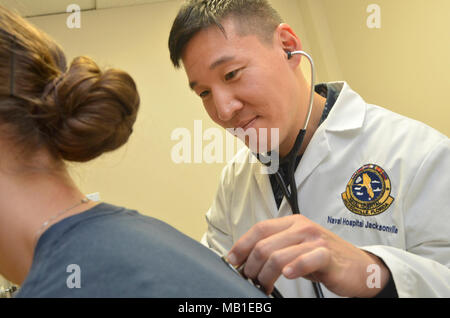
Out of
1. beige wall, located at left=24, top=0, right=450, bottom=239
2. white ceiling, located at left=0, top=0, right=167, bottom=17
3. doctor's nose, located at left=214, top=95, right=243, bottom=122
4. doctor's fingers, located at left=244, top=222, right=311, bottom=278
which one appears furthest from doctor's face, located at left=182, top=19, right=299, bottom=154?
white ceiling, located at left=0, top=0, right=167, bottom=17

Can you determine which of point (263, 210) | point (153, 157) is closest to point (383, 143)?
point (263, 210)

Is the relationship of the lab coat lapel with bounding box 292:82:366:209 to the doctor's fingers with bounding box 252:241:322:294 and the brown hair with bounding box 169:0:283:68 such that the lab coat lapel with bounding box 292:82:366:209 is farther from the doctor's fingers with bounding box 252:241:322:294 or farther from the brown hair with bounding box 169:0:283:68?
the doctor's fingers with bounding box 252:241:322:294

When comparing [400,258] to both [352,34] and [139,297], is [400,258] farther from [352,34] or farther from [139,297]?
[352,34]

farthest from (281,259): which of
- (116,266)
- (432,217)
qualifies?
(432,217)

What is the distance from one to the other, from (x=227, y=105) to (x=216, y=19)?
0.70 feet

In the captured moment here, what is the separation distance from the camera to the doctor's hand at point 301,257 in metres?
0.56

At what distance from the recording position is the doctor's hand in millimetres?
558

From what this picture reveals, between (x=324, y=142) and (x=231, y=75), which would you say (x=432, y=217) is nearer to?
(x=324, y=142)

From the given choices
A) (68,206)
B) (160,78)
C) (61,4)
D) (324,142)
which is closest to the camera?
(68,206)

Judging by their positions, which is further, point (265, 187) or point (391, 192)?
point (265, 187)

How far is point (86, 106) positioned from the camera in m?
0.61

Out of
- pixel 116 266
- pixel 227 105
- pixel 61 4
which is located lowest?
pixel 116 266

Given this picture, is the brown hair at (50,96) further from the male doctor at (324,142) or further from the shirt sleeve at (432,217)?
the shirt sleeve at (432,217)

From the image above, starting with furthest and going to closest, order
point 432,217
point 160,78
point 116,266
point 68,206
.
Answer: point 160,78
point 432,217
point 68,206
point 116,266
